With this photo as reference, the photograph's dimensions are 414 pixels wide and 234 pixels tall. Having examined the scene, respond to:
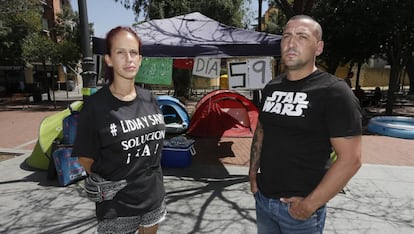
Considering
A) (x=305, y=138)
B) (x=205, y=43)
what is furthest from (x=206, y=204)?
(x=305, y=138)

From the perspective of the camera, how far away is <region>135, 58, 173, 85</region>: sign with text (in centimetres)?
548

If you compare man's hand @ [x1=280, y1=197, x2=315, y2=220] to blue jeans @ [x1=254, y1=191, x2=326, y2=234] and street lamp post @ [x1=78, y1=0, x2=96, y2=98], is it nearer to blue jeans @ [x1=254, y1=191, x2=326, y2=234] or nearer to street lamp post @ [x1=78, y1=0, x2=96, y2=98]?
blue jeans @ [x1=254, y1=191, x2=326, y2=234]

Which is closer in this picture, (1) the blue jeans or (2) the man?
(2) the man

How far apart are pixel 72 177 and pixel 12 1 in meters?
6.11

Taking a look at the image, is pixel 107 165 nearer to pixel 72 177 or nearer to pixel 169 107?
pixel 72 177

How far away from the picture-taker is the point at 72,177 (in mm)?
4902

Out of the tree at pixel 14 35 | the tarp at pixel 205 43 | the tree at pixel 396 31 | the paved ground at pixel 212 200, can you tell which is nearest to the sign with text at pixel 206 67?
the tarp at pixel 205 43

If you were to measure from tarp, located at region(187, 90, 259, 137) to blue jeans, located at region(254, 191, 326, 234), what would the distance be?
647cm

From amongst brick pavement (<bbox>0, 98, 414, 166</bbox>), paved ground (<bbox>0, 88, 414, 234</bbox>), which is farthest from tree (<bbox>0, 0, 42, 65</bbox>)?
paved ground (<bbox>0, 88, 414, 234</bbox>)

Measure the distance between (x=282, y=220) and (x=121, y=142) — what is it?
1031mm

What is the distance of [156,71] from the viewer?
18.1 ft

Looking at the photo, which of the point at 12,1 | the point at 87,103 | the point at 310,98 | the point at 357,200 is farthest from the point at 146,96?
the point at 12,1

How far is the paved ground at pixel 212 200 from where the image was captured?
3641 millimetres

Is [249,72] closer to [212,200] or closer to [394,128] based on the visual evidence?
[212,200]
